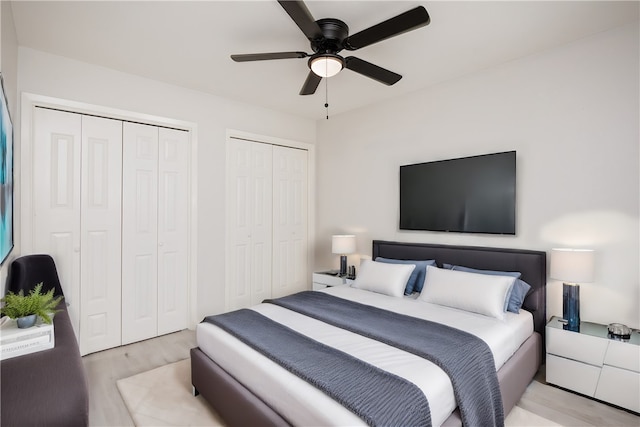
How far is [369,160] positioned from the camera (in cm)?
417

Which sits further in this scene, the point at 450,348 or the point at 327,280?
the point at 327,280

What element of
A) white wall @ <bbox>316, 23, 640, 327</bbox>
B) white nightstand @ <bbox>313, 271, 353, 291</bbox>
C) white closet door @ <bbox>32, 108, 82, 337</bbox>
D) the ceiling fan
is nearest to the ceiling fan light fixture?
the ceiling fan

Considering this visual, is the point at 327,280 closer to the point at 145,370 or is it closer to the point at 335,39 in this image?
the point at 145,370

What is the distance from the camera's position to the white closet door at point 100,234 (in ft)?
10.00

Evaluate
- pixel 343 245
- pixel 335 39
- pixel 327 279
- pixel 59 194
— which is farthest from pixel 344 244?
pixel 59 194

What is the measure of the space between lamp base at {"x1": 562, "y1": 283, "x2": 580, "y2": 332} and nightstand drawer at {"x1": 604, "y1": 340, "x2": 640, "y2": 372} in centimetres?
22

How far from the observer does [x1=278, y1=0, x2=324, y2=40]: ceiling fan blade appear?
5.50 feet

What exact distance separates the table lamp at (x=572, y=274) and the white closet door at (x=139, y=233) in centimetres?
362

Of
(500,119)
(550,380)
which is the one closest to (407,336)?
(550,380)

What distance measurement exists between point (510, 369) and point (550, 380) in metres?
0.65

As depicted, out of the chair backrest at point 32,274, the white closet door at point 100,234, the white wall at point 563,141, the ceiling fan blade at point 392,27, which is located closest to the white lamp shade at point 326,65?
the ceiling fan blade at point 392,27

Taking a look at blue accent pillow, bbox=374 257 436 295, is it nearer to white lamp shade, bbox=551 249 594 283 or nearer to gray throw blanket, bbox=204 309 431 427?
white lamp shade, bbox=551 249 594 283

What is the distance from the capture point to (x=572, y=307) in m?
2.43

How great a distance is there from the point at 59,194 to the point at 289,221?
99.8 inches
